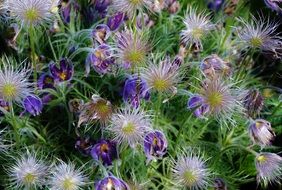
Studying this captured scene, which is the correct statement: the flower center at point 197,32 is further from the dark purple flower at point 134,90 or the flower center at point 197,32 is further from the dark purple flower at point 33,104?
the dark purple flower at point 33,104

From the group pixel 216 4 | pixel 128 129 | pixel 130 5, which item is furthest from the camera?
pixel 216 4

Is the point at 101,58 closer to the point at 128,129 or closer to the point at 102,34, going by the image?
the point at 102,34

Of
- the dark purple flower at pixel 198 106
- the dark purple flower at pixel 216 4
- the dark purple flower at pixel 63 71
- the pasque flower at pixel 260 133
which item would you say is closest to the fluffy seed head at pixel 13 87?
the dark purple flower at pixel 63 71

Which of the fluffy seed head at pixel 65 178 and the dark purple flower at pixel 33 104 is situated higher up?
the dark purple flower at pixel 33 104

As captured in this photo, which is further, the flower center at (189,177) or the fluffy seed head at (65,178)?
the flower center at (189,177)

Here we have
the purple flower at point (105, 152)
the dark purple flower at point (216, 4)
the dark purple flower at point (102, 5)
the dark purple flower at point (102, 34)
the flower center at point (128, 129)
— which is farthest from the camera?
the dark purple flower at point (216, 4)

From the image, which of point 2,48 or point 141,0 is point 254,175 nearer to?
point 141,0

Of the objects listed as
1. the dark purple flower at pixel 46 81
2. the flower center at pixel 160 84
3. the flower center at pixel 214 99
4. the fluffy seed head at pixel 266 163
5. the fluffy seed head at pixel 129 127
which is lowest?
the dark purple flower at pixel 46 81

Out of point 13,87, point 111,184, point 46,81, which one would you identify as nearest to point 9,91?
point 13,87
